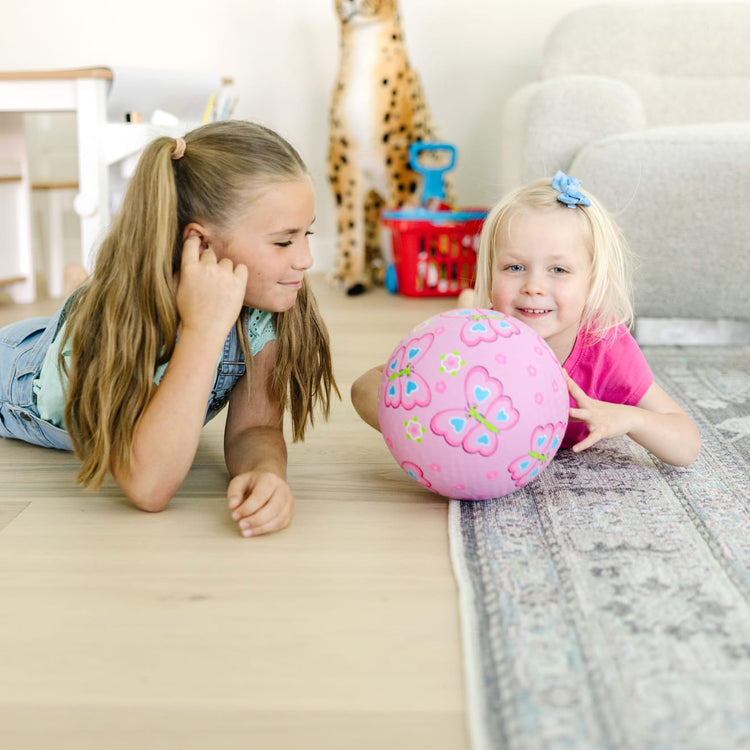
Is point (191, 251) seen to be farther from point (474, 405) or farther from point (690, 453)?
point (690, 453)

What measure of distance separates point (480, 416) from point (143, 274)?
Result: 43cm

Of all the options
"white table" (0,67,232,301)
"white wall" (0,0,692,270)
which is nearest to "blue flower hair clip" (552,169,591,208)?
"white table" (0,67,232,301)

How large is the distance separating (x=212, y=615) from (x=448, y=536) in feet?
1.00

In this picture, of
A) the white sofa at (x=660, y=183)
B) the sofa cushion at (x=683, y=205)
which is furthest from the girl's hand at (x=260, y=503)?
the sofa cushion at (x=683, y=205)

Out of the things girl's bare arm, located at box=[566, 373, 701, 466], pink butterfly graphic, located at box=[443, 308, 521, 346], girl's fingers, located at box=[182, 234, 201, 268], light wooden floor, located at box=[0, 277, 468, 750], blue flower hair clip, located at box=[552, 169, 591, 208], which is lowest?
light wooden floor, located at box=[0, 277, 468, 750]

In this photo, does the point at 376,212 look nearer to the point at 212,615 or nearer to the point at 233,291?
the point at 233,291

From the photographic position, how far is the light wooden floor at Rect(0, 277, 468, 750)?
707mm

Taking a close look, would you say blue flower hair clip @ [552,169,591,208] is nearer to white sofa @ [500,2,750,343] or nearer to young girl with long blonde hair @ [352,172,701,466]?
young girl with long blonde hair @ [352,172,701,466]

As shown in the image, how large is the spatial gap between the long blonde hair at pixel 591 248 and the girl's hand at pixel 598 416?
149mm

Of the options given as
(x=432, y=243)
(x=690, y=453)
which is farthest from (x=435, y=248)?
(x=690, y=453)

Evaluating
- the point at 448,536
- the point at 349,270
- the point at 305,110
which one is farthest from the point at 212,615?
the point at 305,110

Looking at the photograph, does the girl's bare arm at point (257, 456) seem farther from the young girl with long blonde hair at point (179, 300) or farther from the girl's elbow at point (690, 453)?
the girl's elbow at point (690, 453)

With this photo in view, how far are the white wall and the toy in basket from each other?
38 centimetres

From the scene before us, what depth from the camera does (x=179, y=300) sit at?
108 centimetres
